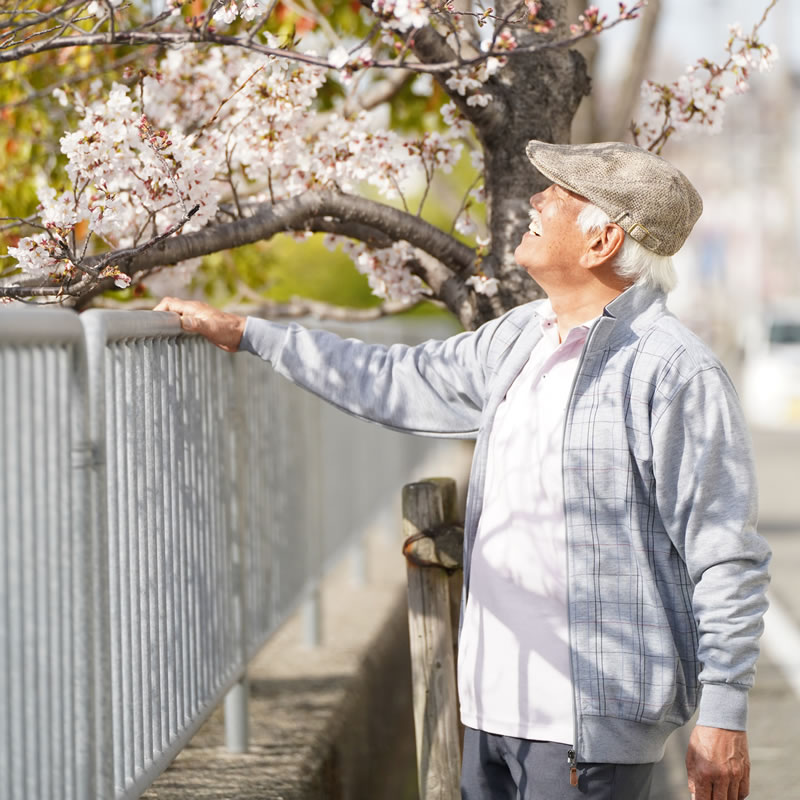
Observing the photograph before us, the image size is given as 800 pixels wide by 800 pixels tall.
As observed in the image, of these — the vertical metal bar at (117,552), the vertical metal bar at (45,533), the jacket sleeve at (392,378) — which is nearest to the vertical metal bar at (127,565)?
the vertical metal bar at (117,552)

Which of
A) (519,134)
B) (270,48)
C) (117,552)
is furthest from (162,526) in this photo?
(519,134)

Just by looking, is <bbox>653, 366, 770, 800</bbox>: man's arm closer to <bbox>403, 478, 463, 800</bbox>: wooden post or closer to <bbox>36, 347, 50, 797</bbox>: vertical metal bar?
<bbox>403, 478, 463, 800</bbox>: wooden post

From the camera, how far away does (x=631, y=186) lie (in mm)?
2609

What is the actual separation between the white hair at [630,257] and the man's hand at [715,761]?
872 mm

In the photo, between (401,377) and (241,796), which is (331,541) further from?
(401,377)

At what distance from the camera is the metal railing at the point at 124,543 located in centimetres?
202

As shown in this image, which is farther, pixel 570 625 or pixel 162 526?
pixel 162 526

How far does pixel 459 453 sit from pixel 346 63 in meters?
10.6

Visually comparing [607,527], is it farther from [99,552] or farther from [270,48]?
[270,48]

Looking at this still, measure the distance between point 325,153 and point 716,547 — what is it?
159 cm

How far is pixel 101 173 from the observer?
118 inches

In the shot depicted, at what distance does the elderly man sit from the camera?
8.03 feet

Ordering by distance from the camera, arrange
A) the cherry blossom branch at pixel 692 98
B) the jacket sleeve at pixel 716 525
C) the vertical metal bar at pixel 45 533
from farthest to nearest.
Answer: the cherry blossom branch at pixel 692 98 → the jacket sleeve at pixel 716 525 → the vertical metal bar at pixel 45 533

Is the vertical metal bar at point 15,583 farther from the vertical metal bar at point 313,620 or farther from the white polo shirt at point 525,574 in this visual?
the vertical metal bar at point 313,620
